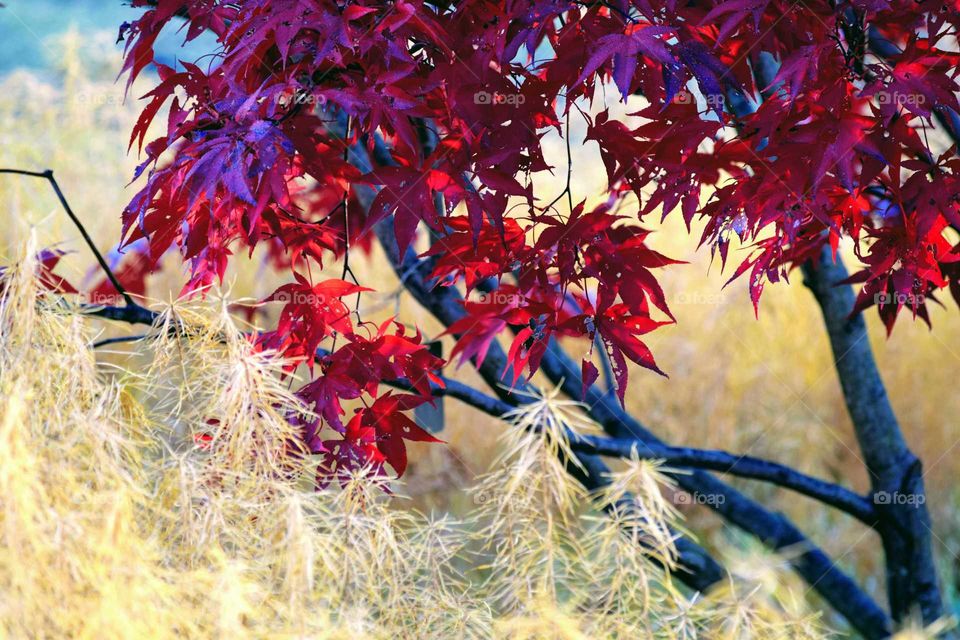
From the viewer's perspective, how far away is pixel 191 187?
115cm

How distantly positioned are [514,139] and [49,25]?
946 cm

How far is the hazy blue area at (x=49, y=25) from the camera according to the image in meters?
8.39

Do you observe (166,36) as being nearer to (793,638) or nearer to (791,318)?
(791,318)

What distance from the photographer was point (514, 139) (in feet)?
3.85

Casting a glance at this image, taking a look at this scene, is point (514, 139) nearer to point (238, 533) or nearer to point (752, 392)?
point (238, 533)

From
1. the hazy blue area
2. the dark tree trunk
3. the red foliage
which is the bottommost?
the dark tree trunk

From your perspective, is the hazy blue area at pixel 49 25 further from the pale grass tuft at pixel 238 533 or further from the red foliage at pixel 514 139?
the pale grass tuft at pixel 238 533

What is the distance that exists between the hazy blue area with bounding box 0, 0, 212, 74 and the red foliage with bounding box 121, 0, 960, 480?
23.6 feet

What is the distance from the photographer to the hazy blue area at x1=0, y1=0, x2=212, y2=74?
839 centimetres

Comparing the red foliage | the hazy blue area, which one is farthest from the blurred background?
the hazy blue area

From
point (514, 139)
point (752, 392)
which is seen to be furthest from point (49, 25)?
point (514, 139)

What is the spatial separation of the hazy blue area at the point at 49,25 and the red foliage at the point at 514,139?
7.19m

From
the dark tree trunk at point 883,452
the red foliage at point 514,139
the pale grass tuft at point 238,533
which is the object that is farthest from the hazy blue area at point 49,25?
the pale grass tuft at point 238,533

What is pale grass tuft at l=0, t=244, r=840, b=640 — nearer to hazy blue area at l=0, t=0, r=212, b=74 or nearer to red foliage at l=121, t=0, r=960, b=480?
red foliage at l=121, t=0, r=960, b=480
